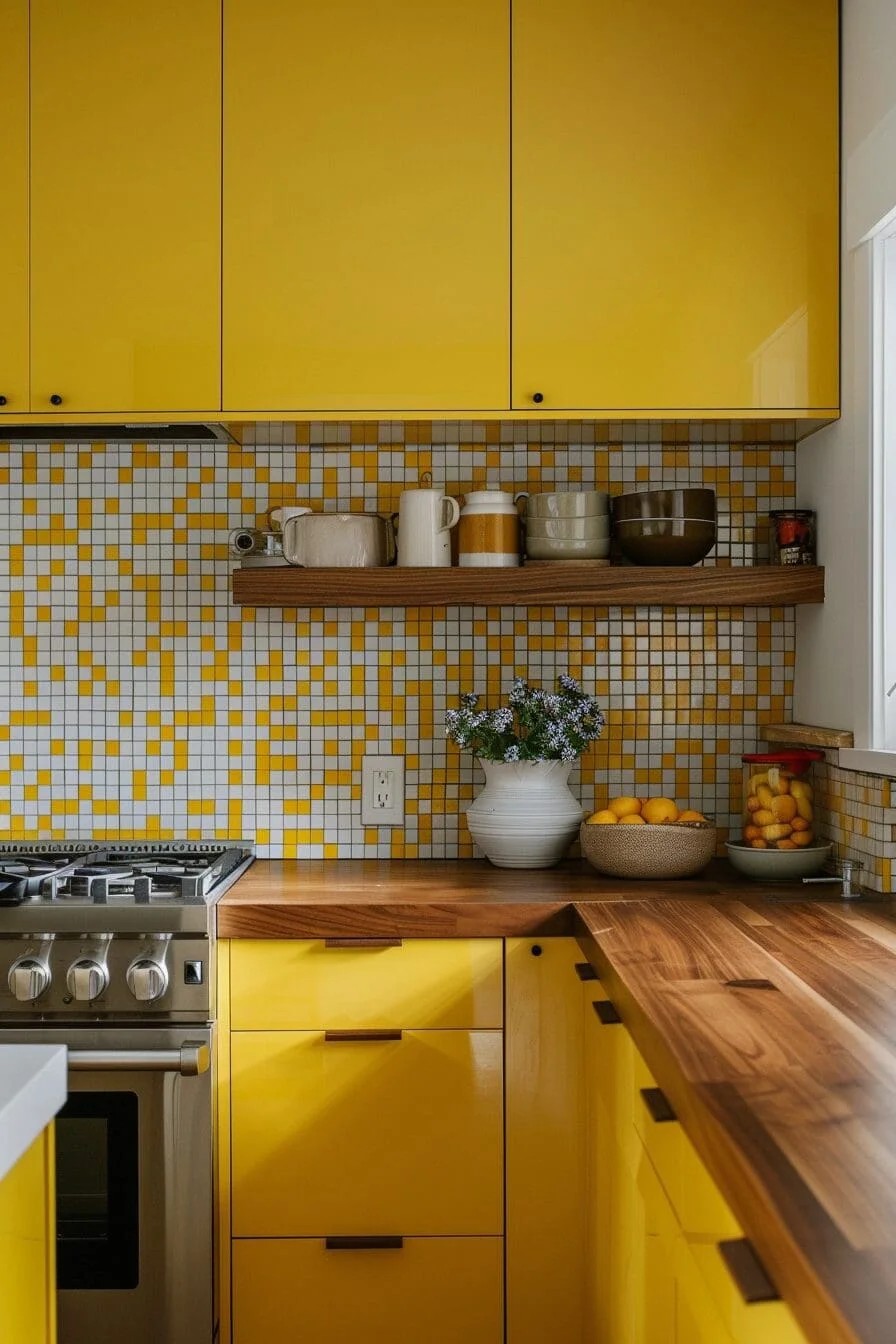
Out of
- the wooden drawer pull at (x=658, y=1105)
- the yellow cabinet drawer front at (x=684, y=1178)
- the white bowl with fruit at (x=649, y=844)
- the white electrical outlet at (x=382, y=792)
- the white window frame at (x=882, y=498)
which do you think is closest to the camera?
the yellow cabinet drawer front at (x=684, y=1178)

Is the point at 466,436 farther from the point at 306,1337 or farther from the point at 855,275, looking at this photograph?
the point at 306,1337

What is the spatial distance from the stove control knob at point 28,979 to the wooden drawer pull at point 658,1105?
1.13 m

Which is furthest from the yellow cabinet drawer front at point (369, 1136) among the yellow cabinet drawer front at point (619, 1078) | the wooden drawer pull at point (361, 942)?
the yellow cabinet drawer front at point (619, 1078)

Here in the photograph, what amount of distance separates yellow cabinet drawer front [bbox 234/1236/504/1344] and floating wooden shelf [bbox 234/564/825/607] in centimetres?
118

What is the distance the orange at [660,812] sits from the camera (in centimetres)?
240

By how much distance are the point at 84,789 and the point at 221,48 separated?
1552 mm

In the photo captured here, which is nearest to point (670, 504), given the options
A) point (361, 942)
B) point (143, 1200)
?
point (361, 942)

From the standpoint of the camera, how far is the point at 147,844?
2.69 metres

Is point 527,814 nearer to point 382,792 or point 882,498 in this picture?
point 382,792

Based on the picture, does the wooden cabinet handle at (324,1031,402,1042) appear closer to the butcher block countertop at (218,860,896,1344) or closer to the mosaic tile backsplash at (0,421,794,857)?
the butcher block countertop at (218,860,896,1344)

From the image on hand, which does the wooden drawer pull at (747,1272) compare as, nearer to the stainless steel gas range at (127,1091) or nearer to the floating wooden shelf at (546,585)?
the stainless steel gas range at (127,1091)

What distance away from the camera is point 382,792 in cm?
271

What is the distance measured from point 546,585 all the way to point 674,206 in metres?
0.77

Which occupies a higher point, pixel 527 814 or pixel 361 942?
pixel 527 814
